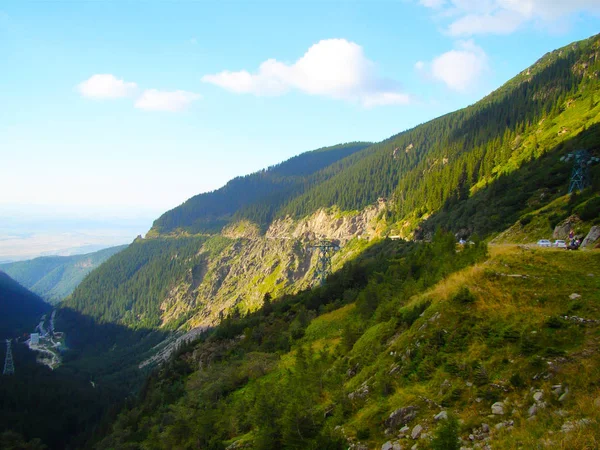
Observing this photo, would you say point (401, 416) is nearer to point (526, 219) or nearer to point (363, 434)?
point (363, 434)

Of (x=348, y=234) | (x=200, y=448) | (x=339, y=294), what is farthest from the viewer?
(x=348, y=234)

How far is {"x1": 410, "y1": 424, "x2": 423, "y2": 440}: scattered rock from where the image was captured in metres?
12.3

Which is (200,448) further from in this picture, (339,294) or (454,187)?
(454,187)

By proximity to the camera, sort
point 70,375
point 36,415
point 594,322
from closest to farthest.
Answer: point 594,322, point 36,415, point 70,375

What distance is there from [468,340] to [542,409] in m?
4.90

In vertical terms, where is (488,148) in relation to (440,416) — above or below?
above

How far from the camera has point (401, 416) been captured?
45.3 feet

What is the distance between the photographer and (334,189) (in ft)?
650

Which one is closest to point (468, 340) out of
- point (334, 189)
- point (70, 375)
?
point (70, 375)

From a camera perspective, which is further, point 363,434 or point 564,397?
point 363,434

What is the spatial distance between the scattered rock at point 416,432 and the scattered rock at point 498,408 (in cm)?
242

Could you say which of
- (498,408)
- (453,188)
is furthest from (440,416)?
(453,188)

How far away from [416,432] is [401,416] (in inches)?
55.1

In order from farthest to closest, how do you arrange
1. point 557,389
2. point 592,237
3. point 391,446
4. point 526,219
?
point 526,219
point 592,237
point 391,446
point 557,389
